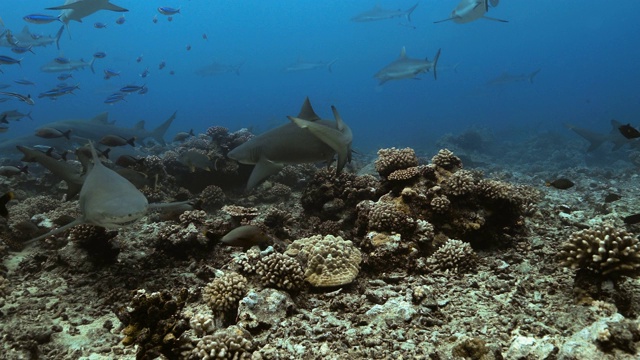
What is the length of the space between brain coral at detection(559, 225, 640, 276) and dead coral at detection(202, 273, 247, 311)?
4145 millimetres

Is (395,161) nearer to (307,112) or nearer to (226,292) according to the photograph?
(307,112)

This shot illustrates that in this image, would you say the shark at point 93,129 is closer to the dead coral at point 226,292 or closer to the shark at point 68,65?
the shark at point 68,65

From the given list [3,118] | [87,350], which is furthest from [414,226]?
[3,118]

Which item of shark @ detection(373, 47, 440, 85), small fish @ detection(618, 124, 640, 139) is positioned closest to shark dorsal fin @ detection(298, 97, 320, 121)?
small fish @ detection(618, 124, 640, 139)

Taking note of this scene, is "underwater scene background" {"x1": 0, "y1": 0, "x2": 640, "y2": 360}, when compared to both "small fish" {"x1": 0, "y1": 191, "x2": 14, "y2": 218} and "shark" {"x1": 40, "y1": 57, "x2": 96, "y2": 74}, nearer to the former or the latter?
"small fish" {"x1": 0, "y1": 191, "x2": 14, "y2": 218}

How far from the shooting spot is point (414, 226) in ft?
18.3

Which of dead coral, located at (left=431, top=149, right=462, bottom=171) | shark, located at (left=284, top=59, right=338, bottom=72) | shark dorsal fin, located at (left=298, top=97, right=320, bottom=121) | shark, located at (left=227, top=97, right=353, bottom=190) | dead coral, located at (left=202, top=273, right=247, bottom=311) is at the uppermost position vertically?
shark dorsal fin, located at (left=298, top=97, right=320, bottom=121)

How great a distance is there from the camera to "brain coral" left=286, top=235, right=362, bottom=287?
15.3 feet

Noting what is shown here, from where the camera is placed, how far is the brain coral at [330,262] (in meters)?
4.66

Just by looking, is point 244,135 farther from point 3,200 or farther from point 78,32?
point 78,32

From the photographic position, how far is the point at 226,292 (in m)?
4.25

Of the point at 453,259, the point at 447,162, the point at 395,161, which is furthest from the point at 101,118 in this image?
the point at 453,259

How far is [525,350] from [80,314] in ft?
17.5

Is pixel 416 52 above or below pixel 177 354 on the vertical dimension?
below
